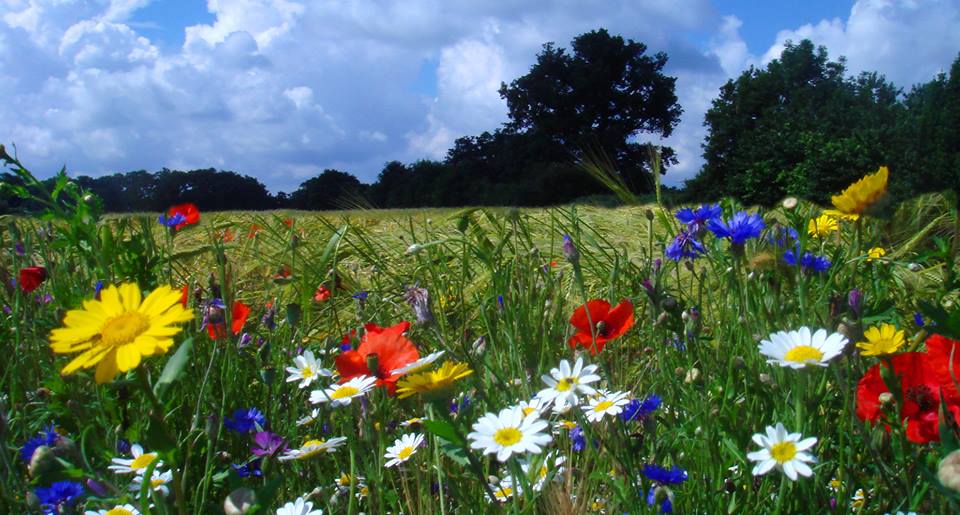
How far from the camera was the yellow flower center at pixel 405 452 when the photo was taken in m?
0.90

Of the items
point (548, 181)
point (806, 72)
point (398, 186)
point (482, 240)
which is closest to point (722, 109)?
point (806, 72)

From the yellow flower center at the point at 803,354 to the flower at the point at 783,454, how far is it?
0.19 ft

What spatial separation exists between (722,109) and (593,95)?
558cm

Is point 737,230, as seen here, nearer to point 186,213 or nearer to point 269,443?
point 269,443

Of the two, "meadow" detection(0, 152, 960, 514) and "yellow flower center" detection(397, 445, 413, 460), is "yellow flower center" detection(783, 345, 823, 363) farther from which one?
"yellow flower center" detection(397, 445, 413, 460)

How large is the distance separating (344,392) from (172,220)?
3.31ft

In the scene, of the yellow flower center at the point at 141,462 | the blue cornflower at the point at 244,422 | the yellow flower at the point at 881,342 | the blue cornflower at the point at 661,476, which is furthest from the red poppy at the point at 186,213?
the yellow flower at the point at 881,342

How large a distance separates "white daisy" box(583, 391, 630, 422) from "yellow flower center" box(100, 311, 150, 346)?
0.42m

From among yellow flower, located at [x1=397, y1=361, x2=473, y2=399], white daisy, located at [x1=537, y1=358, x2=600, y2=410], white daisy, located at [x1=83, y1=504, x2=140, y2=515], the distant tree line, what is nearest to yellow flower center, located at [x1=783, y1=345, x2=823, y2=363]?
white daisy, located at [x1=537, y1=358, x2=600, y2=410]

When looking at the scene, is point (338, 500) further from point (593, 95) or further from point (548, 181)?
point (593, 95)

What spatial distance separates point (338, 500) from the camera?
102cm

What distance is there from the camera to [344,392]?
84cm

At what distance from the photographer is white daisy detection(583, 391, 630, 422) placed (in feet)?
2.62

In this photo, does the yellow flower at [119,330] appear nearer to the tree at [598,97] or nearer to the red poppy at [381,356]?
the red poppy at [381,356]
